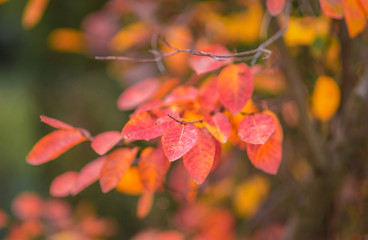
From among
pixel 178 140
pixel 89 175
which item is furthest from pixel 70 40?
pixel 178 140

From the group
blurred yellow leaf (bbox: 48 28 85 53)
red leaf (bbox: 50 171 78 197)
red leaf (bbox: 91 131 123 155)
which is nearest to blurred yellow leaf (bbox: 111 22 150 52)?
blurred yellow leaf (bbox: 48 28 85 53)

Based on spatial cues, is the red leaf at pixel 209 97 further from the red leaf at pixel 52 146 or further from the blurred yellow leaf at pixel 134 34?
the blurred yellow leaf at pixel 134 34

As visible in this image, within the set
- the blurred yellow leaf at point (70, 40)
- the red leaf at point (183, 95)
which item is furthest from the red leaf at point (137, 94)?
the blurred yellow leaf at point (70, 40)

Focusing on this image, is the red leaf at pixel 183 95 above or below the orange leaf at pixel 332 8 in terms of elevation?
below

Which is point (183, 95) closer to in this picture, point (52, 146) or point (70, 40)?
point (52, 146)

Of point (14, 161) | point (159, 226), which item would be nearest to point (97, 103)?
point (14, 161)

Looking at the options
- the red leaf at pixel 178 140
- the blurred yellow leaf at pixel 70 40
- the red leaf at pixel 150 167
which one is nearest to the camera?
the red leaf at pixel 178 140

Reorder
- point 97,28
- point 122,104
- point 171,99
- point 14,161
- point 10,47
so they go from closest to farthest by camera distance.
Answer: point 171,99, point 122,104, point 97,28, point 14,161, point 10,47

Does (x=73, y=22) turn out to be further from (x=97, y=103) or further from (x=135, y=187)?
(x=135, y=187)
